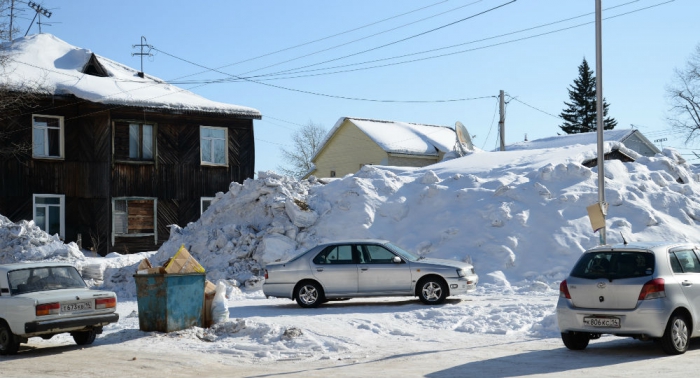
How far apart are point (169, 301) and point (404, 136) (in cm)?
4136

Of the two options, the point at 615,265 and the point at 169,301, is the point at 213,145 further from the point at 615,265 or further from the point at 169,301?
the point at 615,265

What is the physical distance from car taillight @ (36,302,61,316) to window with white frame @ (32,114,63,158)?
22831 millimetres

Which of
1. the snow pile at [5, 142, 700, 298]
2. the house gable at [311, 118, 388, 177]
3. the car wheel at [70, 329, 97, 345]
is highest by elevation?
the house gable at [311, 118, 388, 177]

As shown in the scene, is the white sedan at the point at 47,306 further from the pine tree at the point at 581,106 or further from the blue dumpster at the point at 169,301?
the pine tree at the point at 581,106

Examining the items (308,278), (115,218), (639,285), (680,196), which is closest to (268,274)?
(308,278)

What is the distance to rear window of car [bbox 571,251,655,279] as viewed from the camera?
11594 millimetres

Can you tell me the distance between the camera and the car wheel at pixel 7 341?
43.8 ft

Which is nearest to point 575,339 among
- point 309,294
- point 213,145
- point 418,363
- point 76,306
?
point 418,363

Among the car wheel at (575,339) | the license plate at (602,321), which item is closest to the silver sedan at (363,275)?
the car wheel at (575,339)

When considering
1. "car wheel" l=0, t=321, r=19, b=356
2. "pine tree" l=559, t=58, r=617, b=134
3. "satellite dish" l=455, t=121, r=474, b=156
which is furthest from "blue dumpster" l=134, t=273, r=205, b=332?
"pine tree" l=559, t=58, r=617, b=134

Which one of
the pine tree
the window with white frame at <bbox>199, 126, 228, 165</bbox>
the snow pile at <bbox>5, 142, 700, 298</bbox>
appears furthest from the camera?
the pine tree

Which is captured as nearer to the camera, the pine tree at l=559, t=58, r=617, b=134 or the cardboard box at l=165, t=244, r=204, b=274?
the cardboard box at l=165, t=244, r=204, b=274

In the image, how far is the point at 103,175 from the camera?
1394 inches

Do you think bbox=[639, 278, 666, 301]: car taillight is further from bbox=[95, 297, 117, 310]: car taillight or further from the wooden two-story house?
the wooden two-story house
